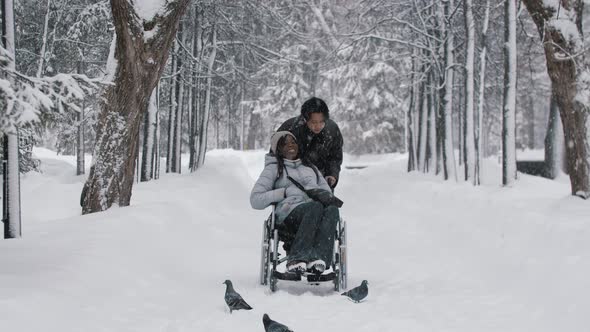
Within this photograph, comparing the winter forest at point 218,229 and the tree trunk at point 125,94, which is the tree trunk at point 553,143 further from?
the tree trunk at point 125,94

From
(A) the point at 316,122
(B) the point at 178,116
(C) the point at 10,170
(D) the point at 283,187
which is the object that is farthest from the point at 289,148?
(B) the point at 178,116

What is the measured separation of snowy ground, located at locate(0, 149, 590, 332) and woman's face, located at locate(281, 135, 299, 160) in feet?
4.54

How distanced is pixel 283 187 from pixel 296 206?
30 cm

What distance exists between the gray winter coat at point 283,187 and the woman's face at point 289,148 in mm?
87

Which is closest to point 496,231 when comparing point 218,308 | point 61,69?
point 218,308

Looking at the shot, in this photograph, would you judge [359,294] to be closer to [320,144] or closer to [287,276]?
[287,276]

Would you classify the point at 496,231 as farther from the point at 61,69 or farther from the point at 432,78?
the point at 61,69

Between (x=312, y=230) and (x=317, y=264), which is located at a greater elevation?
(x=312, y=230)

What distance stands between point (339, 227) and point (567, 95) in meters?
4.44

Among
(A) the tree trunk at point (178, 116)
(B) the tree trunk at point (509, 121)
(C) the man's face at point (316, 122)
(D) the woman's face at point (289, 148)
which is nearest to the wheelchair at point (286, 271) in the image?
(D) the woman's face at point (289, 148)

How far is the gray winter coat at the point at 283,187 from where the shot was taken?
565 centimetres

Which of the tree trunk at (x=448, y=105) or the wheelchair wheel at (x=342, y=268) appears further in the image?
the tree trunk at (x=448, y=105)

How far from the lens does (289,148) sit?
581 centimetres

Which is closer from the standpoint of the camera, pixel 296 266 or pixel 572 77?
pixel 296 266
